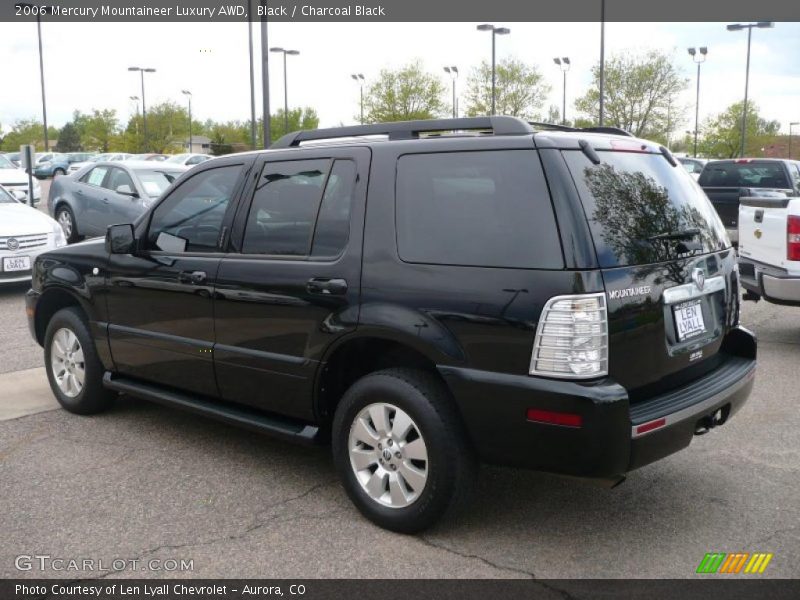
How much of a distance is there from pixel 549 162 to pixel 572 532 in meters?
1.69

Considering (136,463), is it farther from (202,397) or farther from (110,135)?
(110,135)

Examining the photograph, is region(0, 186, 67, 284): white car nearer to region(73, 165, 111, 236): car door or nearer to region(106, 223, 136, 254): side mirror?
region(73, 165, 111, 236): car door

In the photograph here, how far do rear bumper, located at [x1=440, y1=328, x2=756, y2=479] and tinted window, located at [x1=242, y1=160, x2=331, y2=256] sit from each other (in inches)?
46.7

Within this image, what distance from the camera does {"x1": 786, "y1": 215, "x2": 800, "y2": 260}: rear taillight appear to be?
7.39m

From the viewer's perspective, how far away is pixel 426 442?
144 inches

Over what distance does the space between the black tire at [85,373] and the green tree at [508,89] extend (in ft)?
163

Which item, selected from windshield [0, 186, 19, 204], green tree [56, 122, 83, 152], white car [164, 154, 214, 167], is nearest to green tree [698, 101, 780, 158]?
white car [164, 154, 214, 167]

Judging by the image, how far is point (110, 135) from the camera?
83312 mm

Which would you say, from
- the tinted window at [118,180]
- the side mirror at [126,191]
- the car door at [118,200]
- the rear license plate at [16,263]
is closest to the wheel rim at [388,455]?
the rear license plate at [16,263]

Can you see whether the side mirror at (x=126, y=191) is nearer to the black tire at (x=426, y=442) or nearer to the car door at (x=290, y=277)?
the car door at (x=290, y=277)

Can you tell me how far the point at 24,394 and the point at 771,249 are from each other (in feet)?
21.0

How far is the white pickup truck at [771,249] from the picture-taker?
741cm

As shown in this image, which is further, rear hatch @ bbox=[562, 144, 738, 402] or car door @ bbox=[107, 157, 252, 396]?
car door @ bbox=[107, 157, 252, 396]
